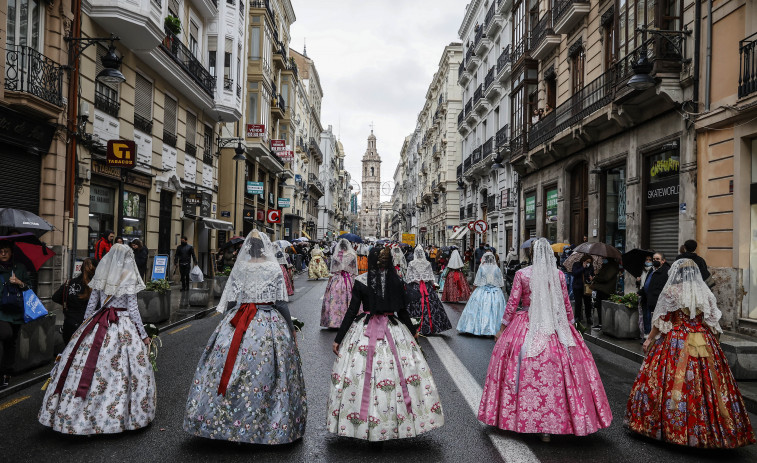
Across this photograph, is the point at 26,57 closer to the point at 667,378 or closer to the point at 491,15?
the point at 667,378

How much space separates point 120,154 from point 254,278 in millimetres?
10584

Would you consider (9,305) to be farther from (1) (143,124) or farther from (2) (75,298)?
(1) (143,124)

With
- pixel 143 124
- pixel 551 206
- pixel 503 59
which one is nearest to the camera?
pixel 143 124

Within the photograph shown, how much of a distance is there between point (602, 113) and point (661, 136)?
7.89 feet

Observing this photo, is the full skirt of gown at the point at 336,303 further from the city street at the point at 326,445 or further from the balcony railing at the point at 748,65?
the balcony railing at the point at 748,65

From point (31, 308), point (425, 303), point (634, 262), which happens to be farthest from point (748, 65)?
point (31, 308)

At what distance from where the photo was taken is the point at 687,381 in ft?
16.5

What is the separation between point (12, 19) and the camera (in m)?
12.3

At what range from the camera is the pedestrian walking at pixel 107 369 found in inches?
197

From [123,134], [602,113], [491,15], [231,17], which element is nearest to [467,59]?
[491,15]

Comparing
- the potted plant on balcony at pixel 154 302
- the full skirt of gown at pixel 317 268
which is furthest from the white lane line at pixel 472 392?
the full skirt of gown at pixel 317 268

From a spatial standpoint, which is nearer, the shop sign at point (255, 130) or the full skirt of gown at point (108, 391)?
the full skirt of gown at point (108, 391)

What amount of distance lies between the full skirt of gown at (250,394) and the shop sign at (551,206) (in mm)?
19933

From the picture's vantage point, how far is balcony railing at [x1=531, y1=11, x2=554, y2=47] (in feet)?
74.5
